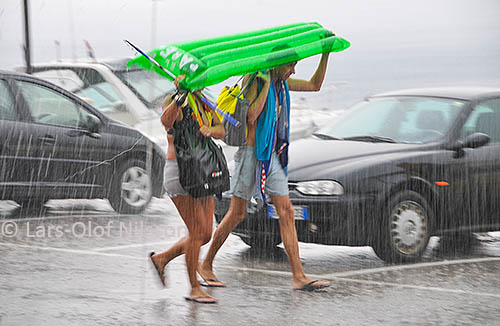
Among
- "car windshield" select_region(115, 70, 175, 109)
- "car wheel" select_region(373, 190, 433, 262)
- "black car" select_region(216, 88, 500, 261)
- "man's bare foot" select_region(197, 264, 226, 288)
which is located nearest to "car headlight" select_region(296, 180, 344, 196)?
"black car" select_region(216, 88, 500, 261)

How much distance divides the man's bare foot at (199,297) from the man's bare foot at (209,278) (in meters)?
0.48

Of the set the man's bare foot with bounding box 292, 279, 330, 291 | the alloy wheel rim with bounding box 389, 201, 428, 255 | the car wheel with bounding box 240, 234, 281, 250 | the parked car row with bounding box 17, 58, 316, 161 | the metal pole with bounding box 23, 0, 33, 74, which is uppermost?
Answer: the metal pole with bounding box 23, 0, 33, 74

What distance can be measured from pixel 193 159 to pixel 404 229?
7.92 ft

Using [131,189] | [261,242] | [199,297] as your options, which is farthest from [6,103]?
[199,297]

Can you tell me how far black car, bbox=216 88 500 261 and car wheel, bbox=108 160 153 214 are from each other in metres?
2.34

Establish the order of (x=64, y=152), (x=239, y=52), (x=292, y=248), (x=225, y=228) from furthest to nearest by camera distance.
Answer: (x=64, y=152) → (x=225, y=228) → (x=292, y=248) → (x=239, y=52)

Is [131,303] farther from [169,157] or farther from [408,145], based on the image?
[408,145]

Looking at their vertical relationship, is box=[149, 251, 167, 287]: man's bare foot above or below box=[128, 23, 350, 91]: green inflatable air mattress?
below

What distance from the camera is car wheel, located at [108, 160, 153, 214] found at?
959 cm

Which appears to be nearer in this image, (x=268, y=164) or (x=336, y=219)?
(x=268, y=164)

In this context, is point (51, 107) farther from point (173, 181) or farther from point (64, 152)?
point (173, 181)

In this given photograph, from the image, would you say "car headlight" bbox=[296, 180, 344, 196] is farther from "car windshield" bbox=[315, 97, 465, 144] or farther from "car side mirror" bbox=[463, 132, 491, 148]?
"car side mirror" bbox=[463, 132, 491, 148]

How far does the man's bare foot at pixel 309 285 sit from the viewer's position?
236 inches

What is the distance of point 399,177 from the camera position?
7.18m
